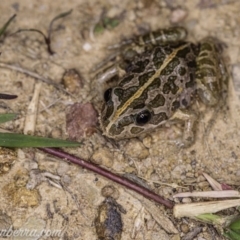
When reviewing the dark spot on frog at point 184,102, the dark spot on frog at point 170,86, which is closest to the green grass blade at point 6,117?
the dark spot on frog at point 170,86

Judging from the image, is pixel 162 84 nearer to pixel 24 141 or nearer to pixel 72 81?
pixel 72 81

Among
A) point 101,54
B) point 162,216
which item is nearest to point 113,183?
point 162,216

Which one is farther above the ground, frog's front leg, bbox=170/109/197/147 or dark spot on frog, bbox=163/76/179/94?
dark spot on frog, bbox=163/76/179/94

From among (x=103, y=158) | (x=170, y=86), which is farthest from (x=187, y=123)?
(x=103, y=158)

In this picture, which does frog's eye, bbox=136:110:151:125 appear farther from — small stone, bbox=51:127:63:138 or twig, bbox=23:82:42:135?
twig, bbox=23:82:42:135

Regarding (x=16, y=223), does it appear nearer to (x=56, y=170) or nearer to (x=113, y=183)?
(x=56, y=170)

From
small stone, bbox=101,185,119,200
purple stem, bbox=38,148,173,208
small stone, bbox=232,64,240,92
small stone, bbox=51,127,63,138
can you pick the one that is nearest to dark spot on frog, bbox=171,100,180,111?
small stone, bbox=232,64,240,92
